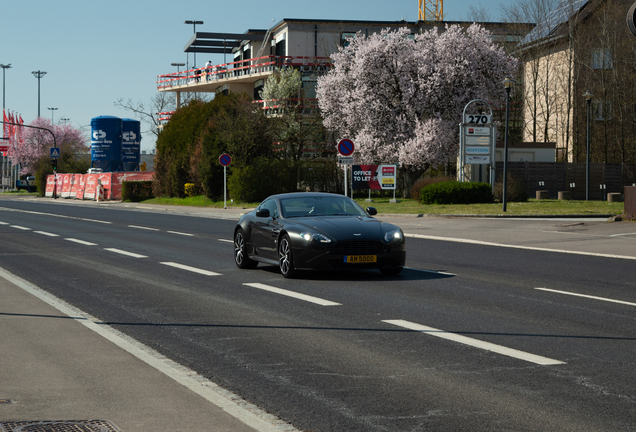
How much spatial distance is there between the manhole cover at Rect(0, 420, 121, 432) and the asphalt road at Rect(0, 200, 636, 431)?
108cm

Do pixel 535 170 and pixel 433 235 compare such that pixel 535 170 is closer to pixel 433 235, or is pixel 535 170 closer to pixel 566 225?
pixel 566 225

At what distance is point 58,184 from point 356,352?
229 feet

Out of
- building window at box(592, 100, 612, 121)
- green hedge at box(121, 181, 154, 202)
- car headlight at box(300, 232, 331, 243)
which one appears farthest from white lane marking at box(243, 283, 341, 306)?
green hedge at box(121, 181, 154, 202)

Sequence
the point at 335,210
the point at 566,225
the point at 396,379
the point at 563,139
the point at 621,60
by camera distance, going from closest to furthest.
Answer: the point at 396,379 → the point at 335,210 → the point at 566,225 → the point at 621,60 → the point at 563,139

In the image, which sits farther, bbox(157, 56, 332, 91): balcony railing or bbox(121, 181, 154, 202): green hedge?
bbox(157, 56, 332, 91): balcony railing

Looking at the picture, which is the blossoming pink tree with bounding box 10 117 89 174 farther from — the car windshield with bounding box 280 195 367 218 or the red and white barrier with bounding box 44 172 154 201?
the car windshield with bounding box 280 195 367 218

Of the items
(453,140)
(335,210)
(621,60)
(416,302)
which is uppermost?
(621,60)

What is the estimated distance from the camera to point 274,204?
46.0 ft

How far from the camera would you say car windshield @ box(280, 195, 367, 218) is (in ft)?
44.5

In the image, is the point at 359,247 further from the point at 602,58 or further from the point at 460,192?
Answer: the point at 602,58

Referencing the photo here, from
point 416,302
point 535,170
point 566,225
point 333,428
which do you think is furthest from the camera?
point 535,170

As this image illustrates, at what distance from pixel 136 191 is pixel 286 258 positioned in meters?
48.3

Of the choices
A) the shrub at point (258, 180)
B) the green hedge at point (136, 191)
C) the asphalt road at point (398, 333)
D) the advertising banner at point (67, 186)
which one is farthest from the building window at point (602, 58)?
the advertising banner at point (67, 186)

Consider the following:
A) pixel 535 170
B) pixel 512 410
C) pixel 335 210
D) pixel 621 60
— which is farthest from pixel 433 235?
pixel 621 60
